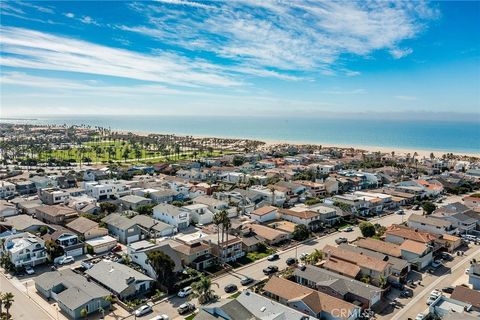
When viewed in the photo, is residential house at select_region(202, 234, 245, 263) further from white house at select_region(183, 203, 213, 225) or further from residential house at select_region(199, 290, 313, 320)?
white house at select_region(183, 203, 213, 225)

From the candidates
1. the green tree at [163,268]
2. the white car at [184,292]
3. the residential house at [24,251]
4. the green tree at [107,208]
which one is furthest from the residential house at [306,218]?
the residential house at [24,251]

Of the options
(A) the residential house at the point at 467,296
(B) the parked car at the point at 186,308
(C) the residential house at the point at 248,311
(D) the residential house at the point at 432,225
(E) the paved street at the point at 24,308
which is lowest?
(E) the paved street at the point at 24,308

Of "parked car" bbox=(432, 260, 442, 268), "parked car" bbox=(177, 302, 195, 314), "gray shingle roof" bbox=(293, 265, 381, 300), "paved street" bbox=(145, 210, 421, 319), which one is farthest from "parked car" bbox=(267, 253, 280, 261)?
"parked car" bbox=(432, 260, 442, 268)

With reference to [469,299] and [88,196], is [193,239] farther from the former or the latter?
[88,196]

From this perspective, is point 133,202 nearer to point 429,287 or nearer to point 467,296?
point 429,287

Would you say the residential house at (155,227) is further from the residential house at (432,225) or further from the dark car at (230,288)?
the residential house at (432,225)

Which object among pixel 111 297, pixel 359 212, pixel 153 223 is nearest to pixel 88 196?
pixel 153 223
